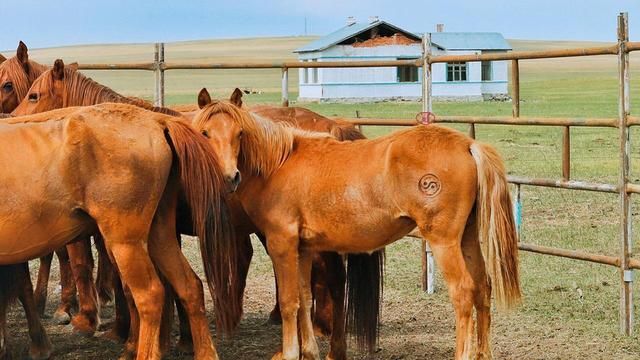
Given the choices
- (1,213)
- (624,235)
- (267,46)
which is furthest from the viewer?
(267,46)

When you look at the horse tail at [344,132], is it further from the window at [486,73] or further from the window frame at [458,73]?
the window at [486,73]

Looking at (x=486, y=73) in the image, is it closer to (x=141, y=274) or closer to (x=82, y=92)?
(x=82, y=92)

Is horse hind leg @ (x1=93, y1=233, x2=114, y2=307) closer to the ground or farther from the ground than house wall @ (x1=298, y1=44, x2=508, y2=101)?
closer to the ground

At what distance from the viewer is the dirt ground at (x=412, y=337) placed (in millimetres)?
6227

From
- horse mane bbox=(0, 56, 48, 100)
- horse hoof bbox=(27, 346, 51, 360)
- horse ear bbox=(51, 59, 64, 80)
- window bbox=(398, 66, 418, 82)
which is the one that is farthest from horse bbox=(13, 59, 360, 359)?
window bbox=(398, 66, 418, 82)

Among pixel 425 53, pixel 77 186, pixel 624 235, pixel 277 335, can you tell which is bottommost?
pixel 277 335

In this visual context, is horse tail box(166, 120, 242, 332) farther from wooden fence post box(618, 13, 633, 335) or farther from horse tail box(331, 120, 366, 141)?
wooden fence post box(618, 13, 633, 335)

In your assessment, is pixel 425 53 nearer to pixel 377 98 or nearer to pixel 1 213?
pixel 1 213

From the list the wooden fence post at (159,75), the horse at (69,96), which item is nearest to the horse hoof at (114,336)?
the horse at (69,96)

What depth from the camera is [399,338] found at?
6656 millimetres

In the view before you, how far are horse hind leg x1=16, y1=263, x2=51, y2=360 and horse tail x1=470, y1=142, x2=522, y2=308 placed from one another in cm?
289

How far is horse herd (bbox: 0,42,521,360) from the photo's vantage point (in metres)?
5.04

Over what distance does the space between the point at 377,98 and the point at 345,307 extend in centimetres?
3672

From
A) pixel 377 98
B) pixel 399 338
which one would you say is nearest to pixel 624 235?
pixel 399 338
